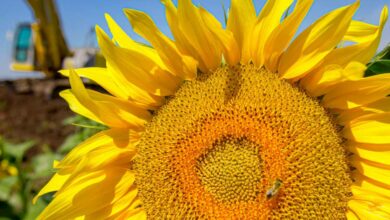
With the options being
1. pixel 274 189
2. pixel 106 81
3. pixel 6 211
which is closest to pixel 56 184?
pixel 106 81

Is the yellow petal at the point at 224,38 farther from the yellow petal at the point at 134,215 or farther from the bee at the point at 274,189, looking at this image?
the yellow petal at the point at 134,215

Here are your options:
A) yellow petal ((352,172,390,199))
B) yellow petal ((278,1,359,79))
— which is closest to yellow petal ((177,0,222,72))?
yellow petal ((278,1,359,79))

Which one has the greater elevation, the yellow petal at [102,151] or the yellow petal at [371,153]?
the yellow petal at [371,153]

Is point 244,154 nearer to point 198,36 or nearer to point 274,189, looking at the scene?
point 274,189

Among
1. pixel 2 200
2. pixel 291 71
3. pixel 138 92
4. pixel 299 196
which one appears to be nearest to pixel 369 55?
pixel 291 71

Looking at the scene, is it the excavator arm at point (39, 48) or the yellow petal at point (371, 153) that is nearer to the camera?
the yellow petal at point (371, 153)

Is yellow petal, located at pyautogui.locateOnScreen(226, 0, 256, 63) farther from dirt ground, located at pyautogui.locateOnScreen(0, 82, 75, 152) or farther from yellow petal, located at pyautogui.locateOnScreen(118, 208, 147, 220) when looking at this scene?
dirt ground, located at pyautogui.locateOnScreen(0, 82, 75, 152)

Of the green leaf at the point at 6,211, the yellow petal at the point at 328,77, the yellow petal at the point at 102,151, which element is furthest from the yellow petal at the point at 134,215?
the green leaf at the point at 6,211

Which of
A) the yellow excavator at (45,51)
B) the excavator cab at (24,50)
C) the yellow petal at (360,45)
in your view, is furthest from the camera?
the excavator cab at (24,50)
